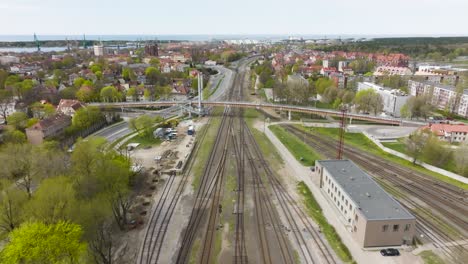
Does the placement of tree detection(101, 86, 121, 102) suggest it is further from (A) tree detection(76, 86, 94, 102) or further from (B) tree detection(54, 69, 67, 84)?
(B) tree detection(54, 69, 67, 84)

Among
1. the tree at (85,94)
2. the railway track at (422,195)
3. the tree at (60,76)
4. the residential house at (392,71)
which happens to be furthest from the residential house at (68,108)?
the residential house at (392,71)

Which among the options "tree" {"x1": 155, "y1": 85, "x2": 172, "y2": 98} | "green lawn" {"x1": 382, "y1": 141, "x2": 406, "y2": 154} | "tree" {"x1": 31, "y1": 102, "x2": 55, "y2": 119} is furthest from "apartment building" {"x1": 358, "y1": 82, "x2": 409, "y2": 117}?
"tree" {"x1": 31, "y1": 102, "x2": 55, "y2": 119}

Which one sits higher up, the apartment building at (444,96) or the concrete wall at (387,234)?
the apartment building at (444,96)

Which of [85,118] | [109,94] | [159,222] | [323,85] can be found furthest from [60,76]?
[159,222]

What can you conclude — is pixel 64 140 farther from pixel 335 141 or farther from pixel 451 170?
pixel 451 170

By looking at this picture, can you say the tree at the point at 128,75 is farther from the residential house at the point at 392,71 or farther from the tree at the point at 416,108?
the residential house at the point at 392,71

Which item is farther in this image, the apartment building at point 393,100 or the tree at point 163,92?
the tree at point 163,92

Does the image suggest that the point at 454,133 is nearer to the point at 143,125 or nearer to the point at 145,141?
the point at 145,141
